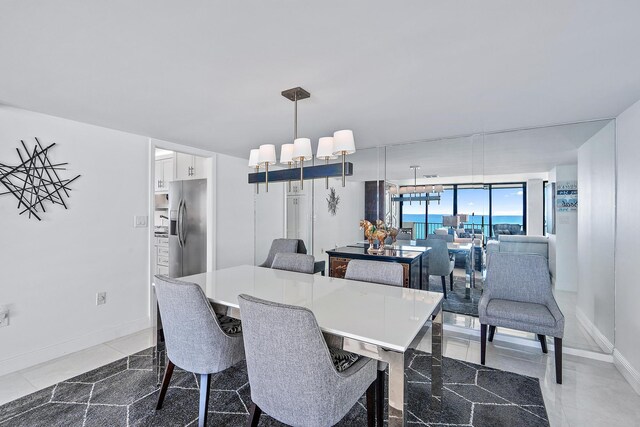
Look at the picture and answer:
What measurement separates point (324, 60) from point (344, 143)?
1.77 feet

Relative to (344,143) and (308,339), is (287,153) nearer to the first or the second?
(344,143)

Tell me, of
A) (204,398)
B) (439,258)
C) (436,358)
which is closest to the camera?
(204,398)

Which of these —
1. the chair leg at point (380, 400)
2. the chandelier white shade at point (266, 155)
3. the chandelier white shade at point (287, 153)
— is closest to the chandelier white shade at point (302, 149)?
the chandelier white shade at point (287, 153)

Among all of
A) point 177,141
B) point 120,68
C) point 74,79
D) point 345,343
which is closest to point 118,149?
point 177,141

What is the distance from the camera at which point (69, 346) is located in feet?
9.08

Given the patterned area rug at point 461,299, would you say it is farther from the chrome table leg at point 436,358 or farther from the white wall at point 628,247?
the chrome table leg at point 436,358

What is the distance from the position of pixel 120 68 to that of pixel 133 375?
224cm

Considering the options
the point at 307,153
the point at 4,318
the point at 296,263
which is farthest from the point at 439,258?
the point at 4,318

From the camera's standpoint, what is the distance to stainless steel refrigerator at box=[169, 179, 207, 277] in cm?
420

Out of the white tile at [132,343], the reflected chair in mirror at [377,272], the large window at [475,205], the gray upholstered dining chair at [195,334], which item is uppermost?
the large window at [475,205]

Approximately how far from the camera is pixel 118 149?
3148 millimetres

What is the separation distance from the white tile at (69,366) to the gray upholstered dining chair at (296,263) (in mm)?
1628

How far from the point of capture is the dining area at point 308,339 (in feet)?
4.01

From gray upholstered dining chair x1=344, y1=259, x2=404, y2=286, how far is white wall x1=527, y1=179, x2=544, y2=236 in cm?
179
